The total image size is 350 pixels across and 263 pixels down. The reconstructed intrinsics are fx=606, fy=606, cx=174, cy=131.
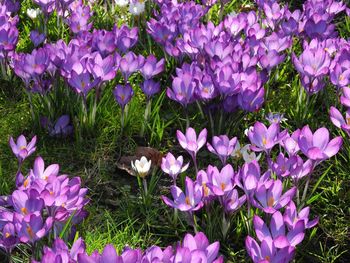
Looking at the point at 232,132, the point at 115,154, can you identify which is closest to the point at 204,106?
the point at 232,132

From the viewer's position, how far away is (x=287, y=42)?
3027 mm

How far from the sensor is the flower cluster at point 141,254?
158 cm

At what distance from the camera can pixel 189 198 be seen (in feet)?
6.98

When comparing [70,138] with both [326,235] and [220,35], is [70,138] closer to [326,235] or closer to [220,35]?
[220,35]

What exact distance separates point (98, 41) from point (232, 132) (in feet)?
2.61

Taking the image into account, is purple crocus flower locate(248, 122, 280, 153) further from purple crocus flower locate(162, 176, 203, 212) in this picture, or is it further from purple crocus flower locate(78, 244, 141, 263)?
purple crocus flower locate(78, 244, 141, 263)

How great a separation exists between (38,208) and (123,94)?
0.87 meters

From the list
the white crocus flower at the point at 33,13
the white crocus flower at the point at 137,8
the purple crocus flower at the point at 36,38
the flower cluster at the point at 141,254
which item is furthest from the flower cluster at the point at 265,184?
the white crocus flower at the point at 33,13

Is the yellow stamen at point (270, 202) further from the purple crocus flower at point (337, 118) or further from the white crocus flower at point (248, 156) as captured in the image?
the purple crocus flower at point (337, 118)

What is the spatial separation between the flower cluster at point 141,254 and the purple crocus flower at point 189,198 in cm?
35

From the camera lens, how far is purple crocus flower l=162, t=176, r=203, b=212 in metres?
2.11

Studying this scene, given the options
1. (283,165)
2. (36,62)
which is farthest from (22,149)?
(283,165)

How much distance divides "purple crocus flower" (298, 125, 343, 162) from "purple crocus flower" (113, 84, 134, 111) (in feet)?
2.71

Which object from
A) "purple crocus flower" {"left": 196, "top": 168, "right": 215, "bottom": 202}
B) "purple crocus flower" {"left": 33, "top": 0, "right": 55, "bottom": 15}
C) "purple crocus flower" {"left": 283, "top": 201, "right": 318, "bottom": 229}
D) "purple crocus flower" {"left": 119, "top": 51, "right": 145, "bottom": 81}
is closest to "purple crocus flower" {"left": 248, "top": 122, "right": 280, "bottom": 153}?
"purple crocus flower" {"left": 196, "top": 168, "right": 215, "bottom": 202}
